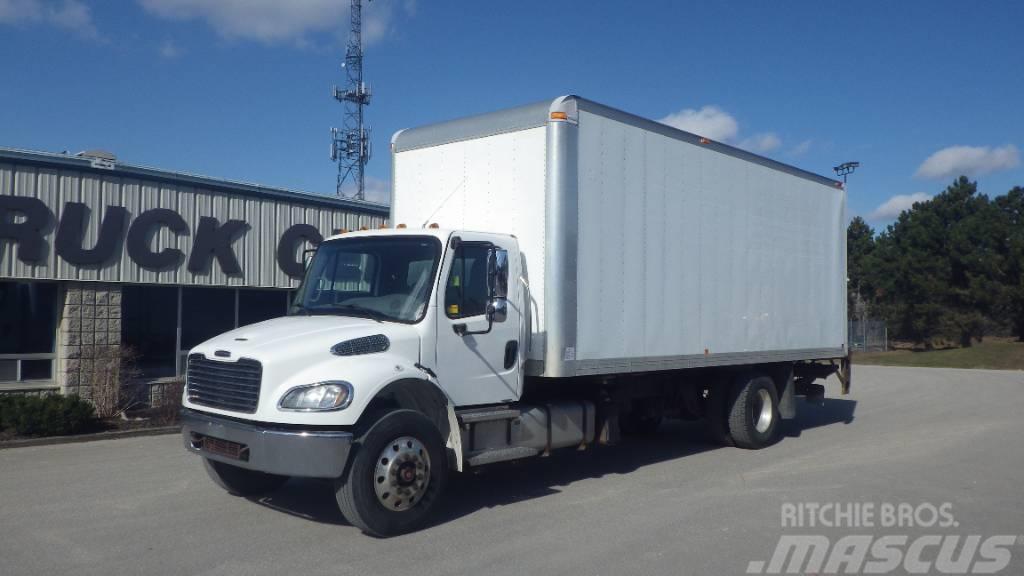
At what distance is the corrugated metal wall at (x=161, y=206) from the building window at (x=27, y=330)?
596 mm

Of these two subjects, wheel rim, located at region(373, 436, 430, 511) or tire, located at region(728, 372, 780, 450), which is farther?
tire, located at region(728, 372, 780, 450)

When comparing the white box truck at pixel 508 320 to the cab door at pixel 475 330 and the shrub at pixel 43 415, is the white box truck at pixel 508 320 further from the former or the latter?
the shrub at pixel 43 415

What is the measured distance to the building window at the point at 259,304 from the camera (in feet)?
Result: 55.4

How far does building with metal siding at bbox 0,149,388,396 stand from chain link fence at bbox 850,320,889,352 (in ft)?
131

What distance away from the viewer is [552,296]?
8477 millimetres

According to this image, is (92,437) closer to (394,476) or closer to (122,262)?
(122,262)

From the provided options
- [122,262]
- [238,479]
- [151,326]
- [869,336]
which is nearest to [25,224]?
[122,262]

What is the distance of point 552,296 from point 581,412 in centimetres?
153

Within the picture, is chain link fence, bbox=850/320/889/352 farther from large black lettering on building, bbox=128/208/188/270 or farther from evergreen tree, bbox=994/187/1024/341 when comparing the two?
large black lettering on building, bbox=128/208/188/270

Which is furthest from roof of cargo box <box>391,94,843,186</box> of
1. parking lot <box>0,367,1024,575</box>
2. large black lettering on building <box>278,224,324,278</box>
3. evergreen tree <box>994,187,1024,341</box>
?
evergreen tree <box>994,187,1024,341</box>

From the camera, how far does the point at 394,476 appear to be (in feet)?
22.9

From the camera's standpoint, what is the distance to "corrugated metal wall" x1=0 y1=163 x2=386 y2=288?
1351 cm

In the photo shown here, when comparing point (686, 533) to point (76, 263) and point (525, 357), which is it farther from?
point (76, 263)

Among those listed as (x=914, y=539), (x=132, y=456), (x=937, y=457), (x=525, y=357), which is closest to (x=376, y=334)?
(x=525, y=357)
